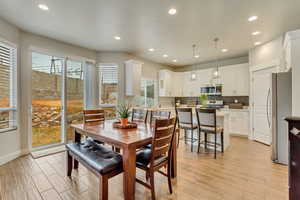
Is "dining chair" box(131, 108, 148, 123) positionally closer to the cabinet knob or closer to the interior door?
the cabinet knob

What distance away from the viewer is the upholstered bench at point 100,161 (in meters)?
1.56

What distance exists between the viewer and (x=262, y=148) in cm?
370

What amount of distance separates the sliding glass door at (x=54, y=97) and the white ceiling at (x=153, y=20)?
71 cm

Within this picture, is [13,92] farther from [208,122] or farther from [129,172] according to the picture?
[208,122]

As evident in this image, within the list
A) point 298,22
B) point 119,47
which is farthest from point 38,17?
point 298,22

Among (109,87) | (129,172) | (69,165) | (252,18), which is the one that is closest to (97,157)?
(129,172)

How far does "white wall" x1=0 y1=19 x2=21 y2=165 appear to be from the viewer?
111 inches

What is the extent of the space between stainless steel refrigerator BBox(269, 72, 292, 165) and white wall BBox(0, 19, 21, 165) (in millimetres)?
5354

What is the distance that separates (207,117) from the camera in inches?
125

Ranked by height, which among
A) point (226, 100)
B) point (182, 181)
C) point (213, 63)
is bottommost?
point (182, 181)

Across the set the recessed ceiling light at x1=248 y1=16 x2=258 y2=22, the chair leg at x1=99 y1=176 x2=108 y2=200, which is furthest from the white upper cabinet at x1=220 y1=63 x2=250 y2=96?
the chair leg at x1=99 y1=176 x2=108 y2=200

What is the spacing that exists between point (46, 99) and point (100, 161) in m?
2.96

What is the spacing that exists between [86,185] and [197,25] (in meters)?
3.57

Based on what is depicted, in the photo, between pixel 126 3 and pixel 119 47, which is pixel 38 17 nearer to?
pixel 126 3
